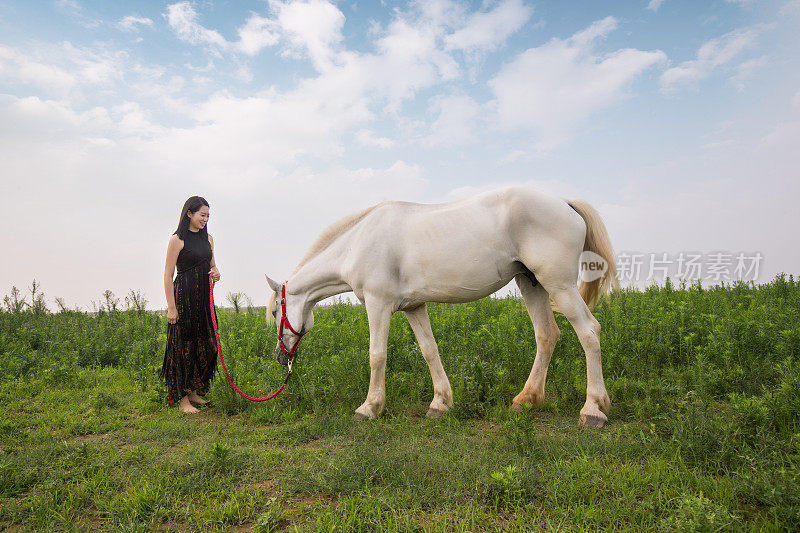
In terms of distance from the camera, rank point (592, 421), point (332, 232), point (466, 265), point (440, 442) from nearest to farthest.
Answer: point (440, 442) < point (592, 421) < point (466, 265) < point (332, 232)

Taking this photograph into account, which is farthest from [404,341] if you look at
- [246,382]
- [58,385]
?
[58,385]

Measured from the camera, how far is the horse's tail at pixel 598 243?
504 centimetres

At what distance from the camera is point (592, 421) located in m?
4.41

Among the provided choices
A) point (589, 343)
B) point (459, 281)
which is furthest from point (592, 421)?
point (459, 281)

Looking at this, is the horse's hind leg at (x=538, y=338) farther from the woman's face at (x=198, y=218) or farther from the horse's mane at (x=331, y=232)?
the woman's face at (x=198, y=218)

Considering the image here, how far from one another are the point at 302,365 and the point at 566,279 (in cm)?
355

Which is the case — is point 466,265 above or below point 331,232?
below

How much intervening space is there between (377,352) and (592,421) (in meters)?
2.25

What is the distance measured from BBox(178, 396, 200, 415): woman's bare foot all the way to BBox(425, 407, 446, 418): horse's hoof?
2995mm

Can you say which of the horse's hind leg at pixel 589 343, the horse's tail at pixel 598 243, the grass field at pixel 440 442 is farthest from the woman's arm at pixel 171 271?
the horse's tail at pixel 598 243

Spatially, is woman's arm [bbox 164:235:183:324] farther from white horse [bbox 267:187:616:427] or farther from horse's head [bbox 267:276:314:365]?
white horse [bbox 267:187:616:427]

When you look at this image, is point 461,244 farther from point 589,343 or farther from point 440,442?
point 440,442

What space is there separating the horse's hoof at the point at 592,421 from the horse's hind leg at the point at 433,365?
139 centimetres

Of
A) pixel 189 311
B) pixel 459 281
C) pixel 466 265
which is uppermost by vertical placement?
pixel 466 265
